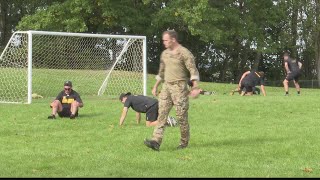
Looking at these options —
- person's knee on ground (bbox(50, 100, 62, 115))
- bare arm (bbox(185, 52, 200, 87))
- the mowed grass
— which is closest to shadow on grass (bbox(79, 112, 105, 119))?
the mowed grass

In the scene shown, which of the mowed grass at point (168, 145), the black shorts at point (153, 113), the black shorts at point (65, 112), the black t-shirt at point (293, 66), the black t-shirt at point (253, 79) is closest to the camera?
the mowed grass at point (168, 145)

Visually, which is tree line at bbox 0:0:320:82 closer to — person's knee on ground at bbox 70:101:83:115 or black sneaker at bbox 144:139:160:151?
person's knee on ground at bbox 70:101:83:115

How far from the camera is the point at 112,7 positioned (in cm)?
3775

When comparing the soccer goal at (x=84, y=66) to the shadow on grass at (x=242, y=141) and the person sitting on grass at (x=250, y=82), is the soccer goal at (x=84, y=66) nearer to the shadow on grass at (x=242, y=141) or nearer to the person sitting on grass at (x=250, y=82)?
the person sitting on grass at (x=250, y=82)

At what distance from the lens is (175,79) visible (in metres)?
10.0

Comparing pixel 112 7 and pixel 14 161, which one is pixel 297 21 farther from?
pixel 14 161

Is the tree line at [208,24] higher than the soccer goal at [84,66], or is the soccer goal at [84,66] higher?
the tree line at [208,24]

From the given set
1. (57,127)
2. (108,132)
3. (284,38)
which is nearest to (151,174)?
(108,132)

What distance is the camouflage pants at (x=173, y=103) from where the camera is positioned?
9.99 meters

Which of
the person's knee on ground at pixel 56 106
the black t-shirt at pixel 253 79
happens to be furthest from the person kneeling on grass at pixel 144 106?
the black t-shirt at pixel 253 79

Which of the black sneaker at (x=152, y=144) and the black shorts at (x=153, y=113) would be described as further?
the black shorts at (x=153, y=113)

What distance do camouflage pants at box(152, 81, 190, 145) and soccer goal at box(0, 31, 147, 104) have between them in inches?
555

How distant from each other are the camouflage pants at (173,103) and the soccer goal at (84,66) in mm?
14105

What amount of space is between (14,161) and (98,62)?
18338mm
